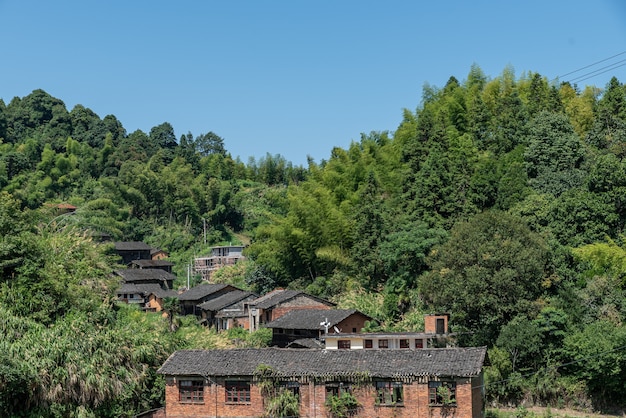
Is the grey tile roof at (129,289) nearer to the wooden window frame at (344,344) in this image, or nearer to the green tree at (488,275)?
the wooden window frame at (344,344)

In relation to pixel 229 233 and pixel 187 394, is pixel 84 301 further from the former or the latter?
pixel 229 233

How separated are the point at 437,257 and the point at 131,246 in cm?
3027

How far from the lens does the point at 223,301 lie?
1684 inches

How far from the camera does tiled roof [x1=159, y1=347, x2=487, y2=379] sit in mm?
21688

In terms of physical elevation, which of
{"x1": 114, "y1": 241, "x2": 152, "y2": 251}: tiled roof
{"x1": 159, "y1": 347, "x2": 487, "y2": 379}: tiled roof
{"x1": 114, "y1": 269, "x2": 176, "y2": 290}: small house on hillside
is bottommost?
{"x1": 159, "y1": 347, "x2": 487, "y2": 379}: tiled roof

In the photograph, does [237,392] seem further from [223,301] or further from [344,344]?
[223,301]

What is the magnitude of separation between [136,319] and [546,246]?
16.0 meters

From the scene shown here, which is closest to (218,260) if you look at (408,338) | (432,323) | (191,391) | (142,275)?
(142,275)

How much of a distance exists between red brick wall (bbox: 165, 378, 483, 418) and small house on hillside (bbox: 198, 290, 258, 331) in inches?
635

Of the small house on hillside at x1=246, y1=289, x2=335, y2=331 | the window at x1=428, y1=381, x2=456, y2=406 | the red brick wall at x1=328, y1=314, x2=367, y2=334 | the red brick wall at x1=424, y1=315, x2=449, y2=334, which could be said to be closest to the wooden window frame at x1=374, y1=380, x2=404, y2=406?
the window at x1=428, y1=381, x2=456, y2=406

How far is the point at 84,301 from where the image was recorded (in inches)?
1074

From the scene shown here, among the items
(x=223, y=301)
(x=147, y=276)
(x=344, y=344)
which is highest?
(x=147, y=276)

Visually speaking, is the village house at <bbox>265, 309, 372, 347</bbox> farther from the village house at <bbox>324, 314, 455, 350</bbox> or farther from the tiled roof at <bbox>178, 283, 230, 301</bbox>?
the tiled roof at <bbox>178, 283, 230, 301</bbox>

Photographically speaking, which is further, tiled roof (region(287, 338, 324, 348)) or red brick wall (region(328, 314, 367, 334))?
red brick wall (region(328, 314, 367, 334))
